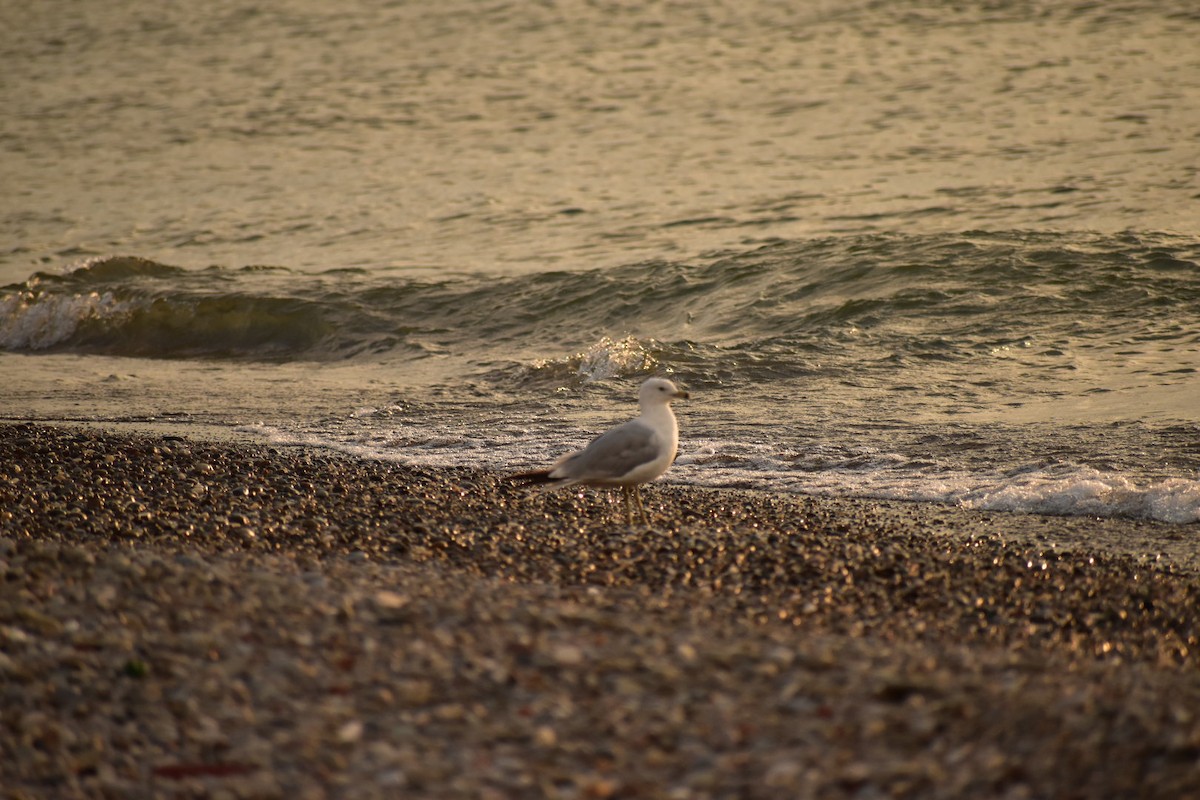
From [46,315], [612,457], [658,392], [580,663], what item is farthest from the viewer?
[46,315]

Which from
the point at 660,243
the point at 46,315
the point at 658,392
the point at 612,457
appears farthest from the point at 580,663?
the point at 46,315

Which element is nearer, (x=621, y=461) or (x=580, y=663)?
(x=580, y=663)

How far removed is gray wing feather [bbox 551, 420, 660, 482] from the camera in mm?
8109

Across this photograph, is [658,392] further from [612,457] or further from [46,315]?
[46,315]

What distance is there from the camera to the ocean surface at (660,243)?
11438 mm

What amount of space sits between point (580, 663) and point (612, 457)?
3351 mm

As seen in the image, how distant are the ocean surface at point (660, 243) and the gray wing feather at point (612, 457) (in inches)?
65.4

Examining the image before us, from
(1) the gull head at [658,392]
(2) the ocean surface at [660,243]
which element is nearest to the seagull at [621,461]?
(1) the gull head at [658,392]

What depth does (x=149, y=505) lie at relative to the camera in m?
8.16

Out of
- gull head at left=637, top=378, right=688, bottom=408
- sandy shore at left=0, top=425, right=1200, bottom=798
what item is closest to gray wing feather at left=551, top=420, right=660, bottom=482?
gull head at left=637, top=378, right=688, bottom=408

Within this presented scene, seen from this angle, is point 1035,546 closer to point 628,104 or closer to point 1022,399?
point 1022,399

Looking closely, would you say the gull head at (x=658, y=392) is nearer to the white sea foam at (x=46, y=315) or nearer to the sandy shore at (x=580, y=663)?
the sandy shore at (x=580, y=663)

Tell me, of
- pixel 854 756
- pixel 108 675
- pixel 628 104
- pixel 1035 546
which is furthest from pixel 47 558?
pixel 628 104

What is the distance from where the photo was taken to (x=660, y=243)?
61.5 feet
